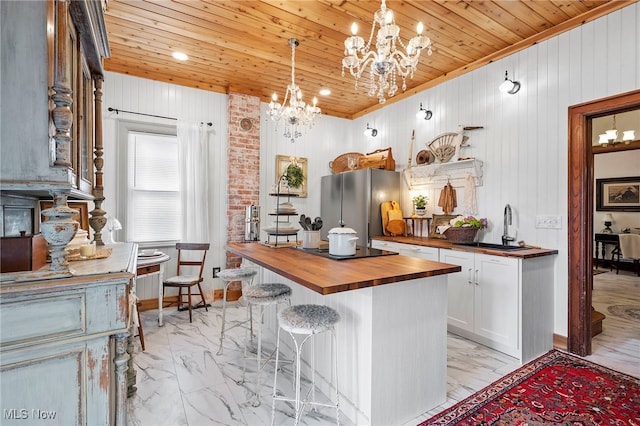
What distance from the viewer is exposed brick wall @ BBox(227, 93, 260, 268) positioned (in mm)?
4332

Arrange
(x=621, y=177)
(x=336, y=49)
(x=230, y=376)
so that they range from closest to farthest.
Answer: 1. (x=230, y=376)
2. (x=336, y=49)
3. (x=621, y=177)

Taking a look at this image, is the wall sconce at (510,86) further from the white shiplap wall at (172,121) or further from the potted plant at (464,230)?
the white shiplap wall at (172,121)

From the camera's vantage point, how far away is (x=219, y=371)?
2.40 m

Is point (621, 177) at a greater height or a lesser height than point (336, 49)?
lesser

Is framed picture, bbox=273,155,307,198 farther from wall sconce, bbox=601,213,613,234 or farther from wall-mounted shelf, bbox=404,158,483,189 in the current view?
wall sconce, bbox=601,213,613,234

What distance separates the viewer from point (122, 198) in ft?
12.5

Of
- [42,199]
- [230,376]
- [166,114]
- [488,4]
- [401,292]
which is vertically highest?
[488,4]

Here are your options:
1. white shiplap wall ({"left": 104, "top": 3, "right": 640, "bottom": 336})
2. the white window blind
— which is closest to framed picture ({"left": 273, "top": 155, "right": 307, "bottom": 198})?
white shiplap wall ({"left": 104, "top": 3, "right": 640, "bottom": 336})

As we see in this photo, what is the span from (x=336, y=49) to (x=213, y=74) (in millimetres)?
1715

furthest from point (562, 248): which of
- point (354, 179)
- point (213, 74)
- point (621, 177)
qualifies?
point (621, 177)

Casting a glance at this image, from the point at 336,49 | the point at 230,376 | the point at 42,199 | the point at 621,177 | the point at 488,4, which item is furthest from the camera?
the point at 621,177

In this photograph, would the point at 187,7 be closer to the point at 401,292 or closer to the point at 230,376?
the point at 401,292

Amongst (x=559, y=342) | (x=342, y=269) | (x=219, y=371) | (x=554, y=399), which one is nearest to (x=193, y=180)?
(x=219, y=371)

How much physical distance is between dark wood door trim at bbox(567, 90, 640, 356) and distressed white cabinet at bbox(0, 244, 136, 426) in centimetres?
339
